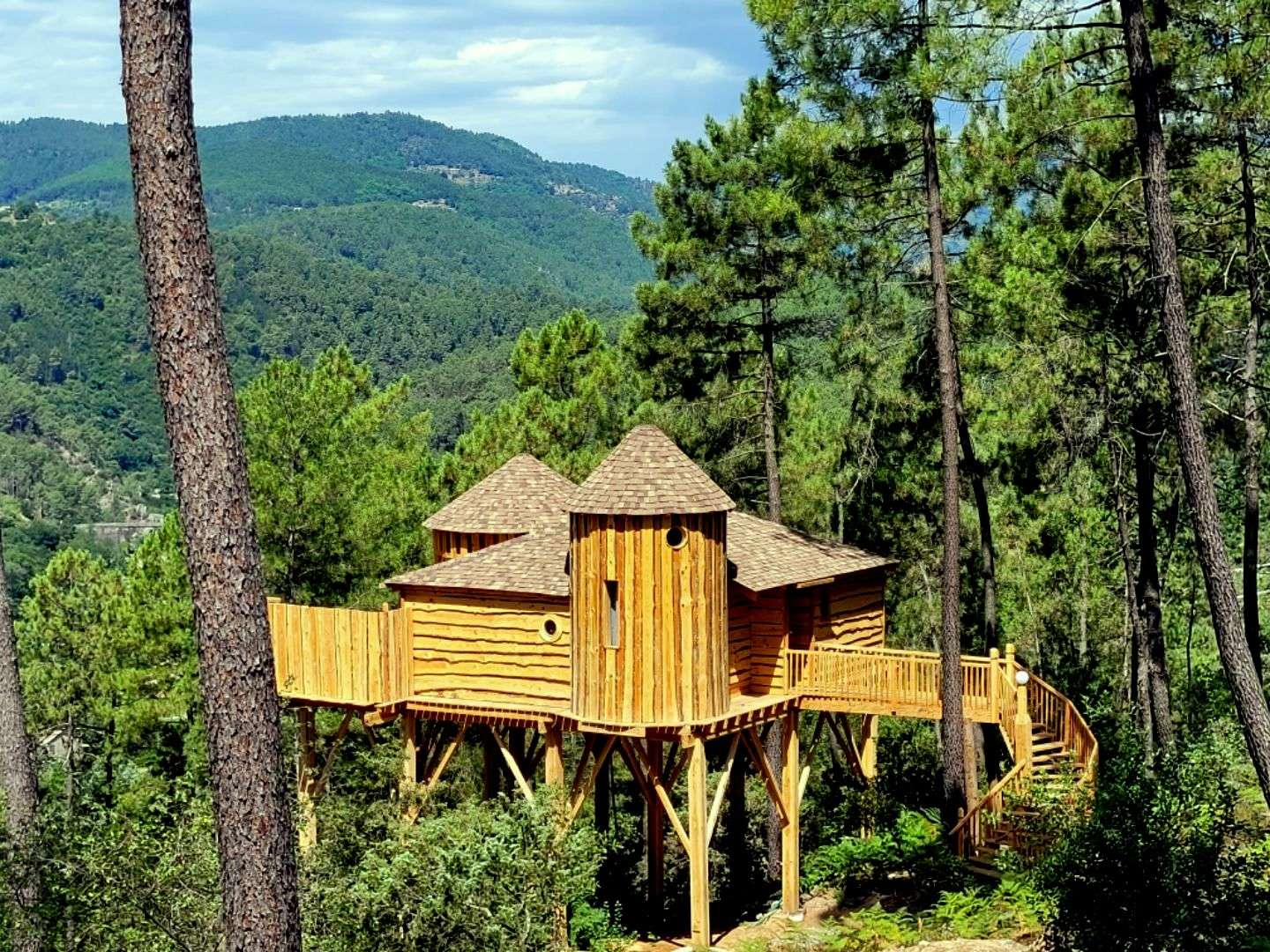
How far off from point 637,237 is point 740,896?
10.8m

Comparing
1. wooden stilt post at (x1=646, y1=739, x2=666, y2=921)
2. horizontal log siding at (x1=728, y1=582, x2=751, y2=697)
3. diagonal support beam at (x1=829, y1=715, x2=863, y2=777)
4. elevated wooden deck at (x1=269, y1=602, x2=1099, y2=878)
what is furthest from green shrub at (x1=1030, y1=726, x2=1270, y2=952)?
wooden stilt post at (x1=646, y1=739, x2=666, y2=921)

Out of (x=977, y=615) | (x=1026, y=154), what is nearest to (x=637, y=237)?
(x=977, y=615)

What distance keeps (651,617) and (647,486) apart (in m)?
1.59

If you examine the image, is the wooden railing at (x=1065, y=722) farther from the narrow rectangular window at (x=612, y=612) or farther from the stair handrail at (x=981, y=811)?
the narrow rectangular window at (x=612, y=612)

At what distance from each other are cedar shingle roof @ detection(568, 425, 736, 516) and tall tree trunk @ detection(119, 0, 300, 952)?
10.4 meters

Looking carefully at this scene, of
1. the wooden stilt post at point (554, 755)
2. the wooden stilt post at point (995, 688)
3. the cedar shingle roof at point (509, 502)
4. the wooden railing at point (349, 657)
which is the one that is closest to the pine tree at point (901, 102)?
the wooden stilt post at point (995, 688)

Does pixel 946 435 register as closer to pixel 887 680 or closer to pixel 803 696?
A: pixel 887 680

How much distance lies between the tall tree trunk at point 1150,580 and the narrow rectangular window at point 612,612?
761cm

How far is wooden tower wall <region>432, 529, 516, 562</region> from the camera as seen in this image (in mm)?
22359

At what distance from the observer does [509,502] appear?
74.3 ft

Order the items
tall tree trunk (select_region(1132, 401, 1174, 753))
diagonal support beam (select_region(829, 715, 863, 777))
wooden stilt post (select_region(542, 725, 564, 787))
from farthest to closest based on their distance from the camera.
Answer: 1. diagonal support beam (select_region(829, 715, 863, 777))
2. tall tree trunk (select_region(1132, 401, 1174, 753))
3. wooden stilt post (select_region(542, 725, 564, 787))

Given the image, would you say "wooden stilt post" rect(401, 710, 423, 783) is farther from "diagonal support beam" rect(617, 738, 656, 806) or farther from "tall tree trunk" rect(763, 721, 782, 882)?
"tall tree trunk" rect(763, 721, 782, 882)

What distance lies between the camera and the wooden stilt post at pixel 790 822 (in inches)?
784

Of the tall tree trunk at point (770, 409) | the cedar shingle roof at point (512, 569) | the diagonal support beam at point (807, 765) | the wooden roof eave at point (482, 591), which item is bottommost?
the diagonal support beam at point (807, 765)
